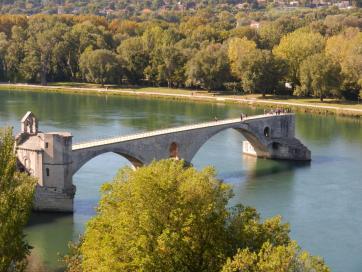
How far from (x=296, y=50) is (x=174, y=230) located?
77.6 meters

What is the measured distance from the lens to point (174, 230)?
2414cm

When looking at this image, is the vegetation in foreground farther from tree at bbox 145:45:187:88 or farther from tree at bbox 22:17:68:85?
tree at bbox 22:17:68:85

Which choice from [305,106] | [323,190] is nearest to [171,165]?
[323,190]

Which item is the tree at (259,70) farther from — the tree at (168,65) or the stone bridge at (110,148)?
the stone bridge at (110,148)

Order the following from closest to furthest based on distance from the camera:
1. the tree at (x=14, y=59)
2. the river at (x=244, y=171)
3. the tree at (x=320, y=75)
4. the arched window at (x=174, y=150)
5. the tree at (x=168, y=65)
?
the river at (x=244, y=171) → the arched window at (x=174, y=150) → the tree at (x=320, y=75) → the tree at (x=168, y=65) → the tree at (x=14, y=59)

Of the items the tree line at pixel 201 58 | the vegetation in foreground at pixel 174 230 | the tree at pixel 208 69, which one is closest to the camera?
the vegetation in foreground at pixel 174 230

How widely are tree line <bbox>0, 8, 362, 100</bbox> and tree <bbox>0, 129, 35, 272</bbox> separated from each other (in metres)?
65.0

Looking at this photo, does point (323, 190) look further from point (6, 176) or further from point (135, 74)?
point (135, 74)

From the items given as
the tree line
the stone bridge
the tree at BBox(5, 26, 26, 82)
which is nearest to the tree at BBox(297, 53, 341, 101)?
the tree line

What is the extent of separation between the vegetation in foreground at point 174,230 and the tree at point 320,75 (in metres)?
65.0

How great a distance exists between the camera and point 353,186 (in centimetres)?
4891

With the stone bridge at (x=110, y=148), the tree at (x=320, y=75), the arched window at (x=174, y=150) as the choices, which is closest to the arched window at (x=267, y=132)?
the stone bridge at (x=110, y=148)

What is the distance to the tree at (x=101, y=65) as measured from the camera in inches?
4198

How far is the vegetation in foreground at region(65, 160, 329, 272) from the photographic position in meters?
23.7
